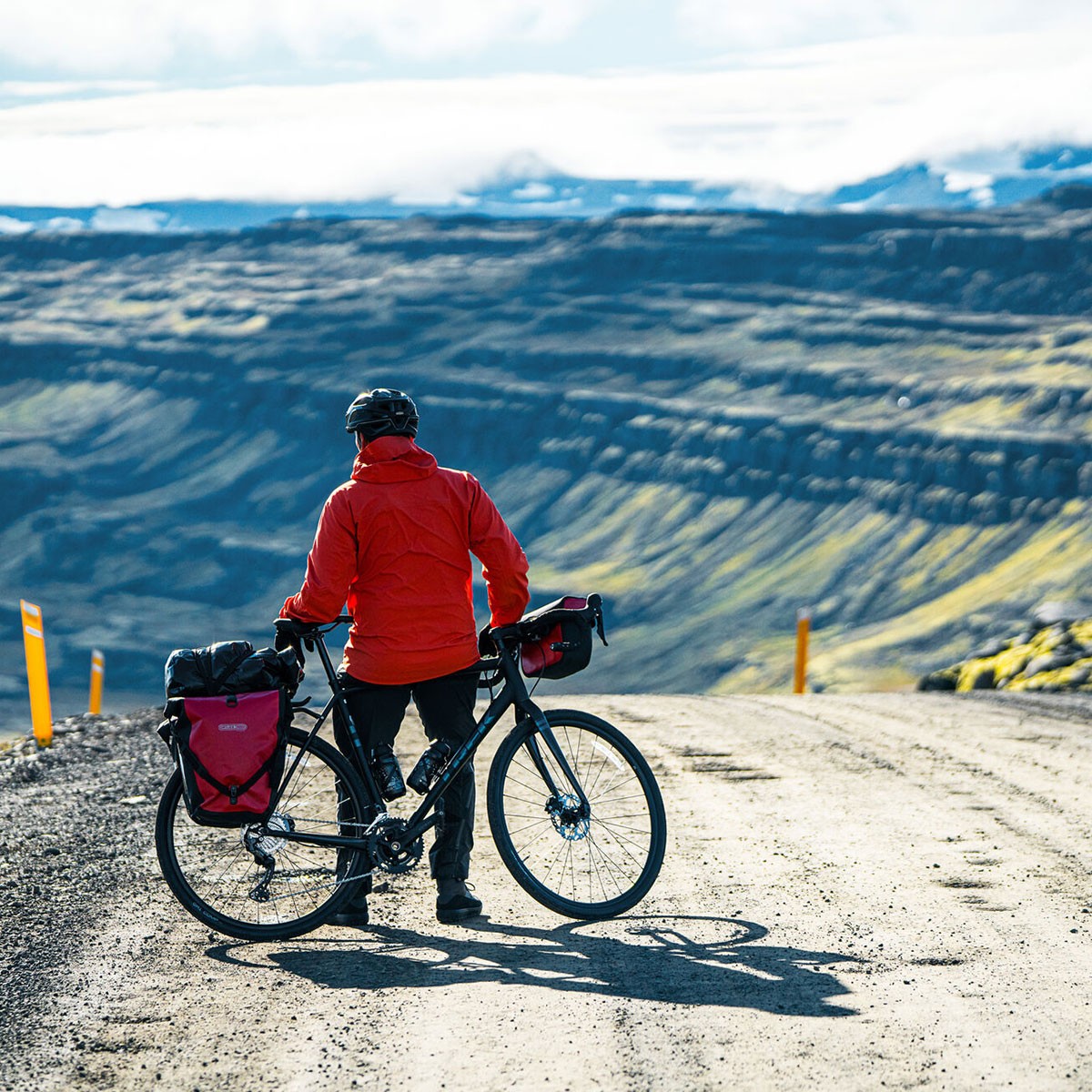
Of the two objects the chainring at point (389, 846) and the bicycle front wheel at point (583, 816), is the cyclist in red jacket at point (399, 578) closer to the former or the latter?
the chainring at point (389, 846)

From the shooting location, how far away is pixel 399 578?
5891 millimetres

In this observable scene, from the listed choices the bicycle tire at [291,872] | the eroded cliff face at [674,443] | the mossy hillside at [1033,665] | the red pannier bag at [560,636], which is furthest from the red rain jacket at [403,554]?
the eroded cliff face at [674,443]

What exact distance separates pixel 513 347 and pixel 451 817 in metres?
168

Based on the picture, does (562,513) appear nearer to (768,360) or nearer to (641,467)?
(641,467)

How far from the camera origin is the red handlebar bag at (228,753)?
5.62 m

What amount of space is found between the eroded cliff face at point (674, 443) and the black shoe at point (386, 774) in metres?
85.7

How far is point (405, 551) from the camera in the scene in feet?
19.3

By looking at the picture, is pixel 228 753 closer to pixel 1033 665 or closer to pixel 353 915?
pixel 353 915

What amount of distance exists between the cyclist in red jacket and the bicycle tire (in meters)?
0.15

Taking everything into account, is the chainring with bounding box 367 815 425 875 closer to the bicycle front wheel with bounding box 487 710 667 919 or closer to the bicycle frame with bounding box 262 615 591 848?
the bicycle frame with bounding box 262 615 591 848

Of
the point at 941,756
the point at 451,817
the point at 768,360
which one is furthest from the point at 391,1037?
the point at 768,360

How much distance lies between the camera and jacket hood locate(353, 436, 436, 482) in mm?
5895

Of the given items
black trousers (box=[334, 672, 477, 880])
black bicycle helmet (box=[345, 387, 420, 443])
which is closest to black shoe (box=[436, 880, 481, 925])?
black trousers (box=[334, 672, 477, 880])

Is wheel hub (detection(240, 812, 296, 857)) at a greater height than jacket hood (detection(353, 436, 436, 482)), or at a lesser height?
lesser
